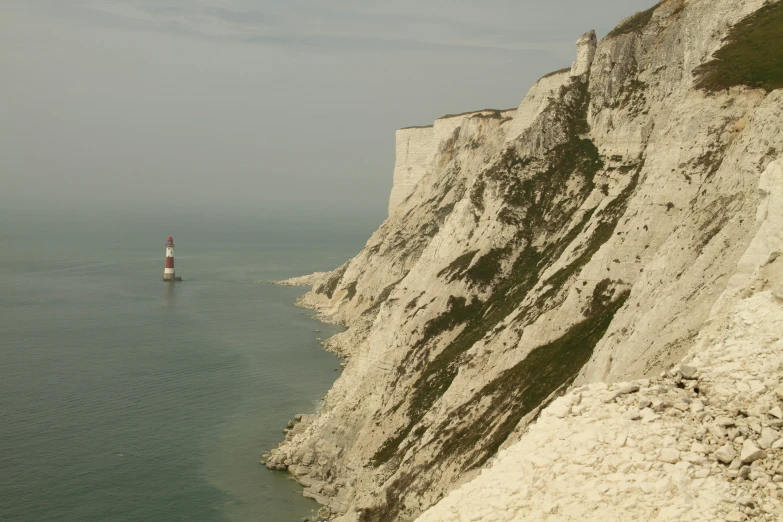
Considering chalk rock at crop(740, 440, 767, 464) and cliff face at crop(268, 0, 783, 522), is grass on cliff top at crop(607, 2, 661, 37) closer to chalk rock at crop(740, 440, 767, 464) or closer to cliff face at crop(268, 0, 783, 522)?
Answer: cliff face at crop(268, 0, 783, 522)

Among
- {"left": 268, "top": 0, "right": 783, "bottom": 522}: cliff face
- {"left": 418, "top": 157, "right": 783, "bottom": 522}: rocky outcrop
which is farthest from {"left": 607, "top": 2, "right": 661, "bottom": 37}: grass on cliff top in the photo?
{"left": 418, "top": 157, "right": 783, "bottom": 522}: rocky outcrop

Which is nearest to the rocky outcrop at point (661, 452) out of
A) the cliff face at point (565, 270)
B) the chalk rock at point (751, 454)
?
the chalk rock at point (751, 454)

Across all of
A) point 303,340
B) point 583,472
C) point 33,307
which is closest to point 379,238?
point 303,340

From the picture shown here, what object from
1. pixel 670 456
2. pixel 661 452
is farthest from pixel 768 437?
pixel 661 452

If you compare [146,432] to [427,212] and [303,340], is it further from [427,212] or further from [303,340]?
[427,212]

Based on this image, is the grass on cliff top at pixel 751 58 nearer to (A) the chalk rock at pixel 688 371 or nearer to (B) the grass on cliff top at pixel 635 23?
(B) the grass on cliff top at pixel 635 23

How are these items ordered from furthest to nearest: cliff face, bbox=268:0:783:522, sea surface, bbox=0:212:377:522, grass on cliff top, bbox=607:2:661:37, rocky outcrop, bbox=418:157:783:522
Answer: grass on cliff top, bbox=607:2:661:37
sea surface, bbox=0:212:377:522
cliff face, bbox=268:0:783:522
rocky outcrop, bbox=418:157:783:522
